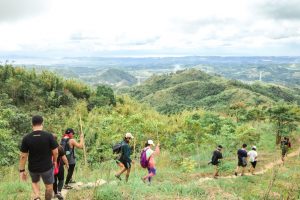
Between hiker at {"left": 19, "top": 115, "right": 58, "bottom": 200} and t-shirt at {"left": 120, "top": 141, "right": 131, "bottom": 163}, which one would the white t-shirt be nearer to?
t-shirt at {"left": 120, "top": 141, "right": 131, "bottom": 163}

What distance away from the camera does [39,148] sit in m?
6.31

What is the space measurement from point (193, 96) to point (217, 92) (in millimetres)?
7410

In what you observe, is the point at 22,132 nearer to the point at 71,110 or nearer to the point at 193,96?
the point at 71,110

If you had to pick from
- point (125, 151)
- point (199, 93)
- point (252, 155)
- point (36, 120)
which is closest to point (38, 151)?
point (36, 120)

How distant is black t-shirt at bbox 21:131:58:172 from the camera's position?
6.26 meters

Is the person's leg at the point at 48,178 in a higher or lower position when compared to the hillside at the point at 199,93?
higher

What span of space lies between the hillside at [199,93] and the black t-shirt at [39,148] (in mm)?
67937

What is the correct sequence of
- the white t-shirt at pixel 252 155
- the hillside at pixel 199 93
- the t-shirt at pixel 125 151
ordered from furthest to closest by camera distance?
1. the hillside at pixel 199 93
2. the white t-shirt at pixel 252 155
3. the t-shirt at pixel 125 151

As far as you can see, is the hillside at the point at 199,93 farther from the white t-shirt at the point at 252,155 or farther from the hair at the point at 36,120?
the hair at the point at 36,120

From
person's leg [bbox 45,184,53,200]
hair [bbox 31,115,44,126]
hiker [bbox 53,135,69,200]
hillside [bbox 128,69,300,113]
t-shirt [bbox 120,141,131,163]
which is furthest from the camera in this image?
hillside [bbox 128,69,300,113]

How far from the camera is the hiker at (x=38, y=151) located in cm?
626

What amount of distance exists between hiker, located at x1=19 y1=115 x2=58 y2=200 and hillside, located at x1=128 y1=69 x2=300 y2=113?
6782 centimetres

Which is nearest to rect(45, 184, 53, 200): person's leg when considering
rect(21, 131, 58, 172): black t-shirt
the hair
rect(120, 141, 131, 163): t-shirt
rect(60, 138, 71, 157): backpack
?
rect(21, 131, 58, 172): black t-shirt

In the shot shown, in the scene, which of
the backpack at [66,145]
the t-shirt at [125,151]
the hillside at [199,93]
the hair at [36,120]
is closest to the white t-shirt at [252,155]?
the t-shirt at [125,151]
